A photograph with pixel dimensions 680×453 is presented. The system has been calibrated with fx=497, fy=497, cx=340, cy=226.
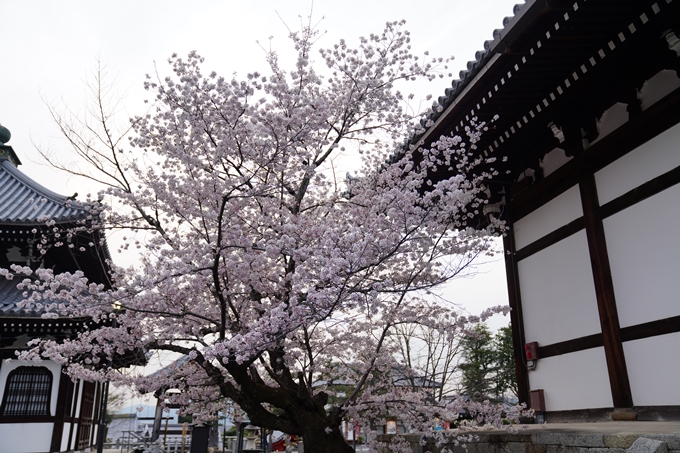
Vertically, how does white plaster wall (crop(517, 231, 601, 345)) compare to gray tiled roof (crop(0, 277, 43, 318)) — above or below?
below

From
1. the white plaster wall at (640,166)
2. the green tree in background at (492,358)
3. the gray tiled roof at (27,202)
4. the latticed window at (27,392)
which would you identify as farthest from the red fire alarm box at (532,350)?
the green tree in background at (492,358)

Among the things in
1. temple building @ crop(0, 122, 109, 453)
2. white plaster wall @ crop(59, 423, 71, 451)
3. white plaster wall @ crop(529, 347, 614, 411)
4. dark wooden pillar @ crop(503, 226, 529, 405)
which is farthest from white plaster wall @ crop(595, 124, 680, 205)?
white plaster wall @ crop(59, 423, 71, 451)

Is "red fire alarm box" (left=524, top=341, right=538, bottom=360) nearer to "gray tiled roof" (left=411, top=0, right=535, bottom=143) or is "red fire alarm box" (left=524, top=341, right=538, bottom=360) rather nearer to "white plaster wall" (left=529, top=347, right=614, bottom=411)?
"white plaster wall" (left=529, top=347, right=614, bottom=411)

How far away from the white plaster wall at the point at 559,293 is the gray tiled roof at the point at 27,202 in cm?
839

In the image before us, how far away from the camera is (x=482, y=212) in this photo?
334 inches

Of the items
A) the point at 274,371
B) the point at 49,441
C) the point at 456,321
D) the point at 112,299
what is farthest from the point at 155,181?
the point at 49,441

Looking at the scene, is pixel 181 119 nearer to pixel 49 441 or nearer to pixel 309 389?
pixel 309 389

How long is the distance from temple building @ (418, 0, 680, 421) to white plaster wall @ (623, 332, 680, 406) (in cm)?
1

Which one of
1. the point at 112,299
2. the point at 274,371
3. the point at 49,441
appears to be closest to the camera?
the point at 112,299

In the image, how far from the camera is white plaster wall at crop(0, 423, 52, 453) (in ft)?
32.8

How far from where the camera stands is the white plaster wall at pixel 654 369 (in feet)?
15.8

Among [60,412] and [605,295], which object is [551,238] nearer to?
[605,295]

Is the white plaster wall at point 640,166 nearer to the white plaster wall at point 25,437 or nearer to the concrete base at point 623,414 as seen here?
the concrete base at point 623,414

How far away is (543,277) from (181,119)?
5.23 metres
